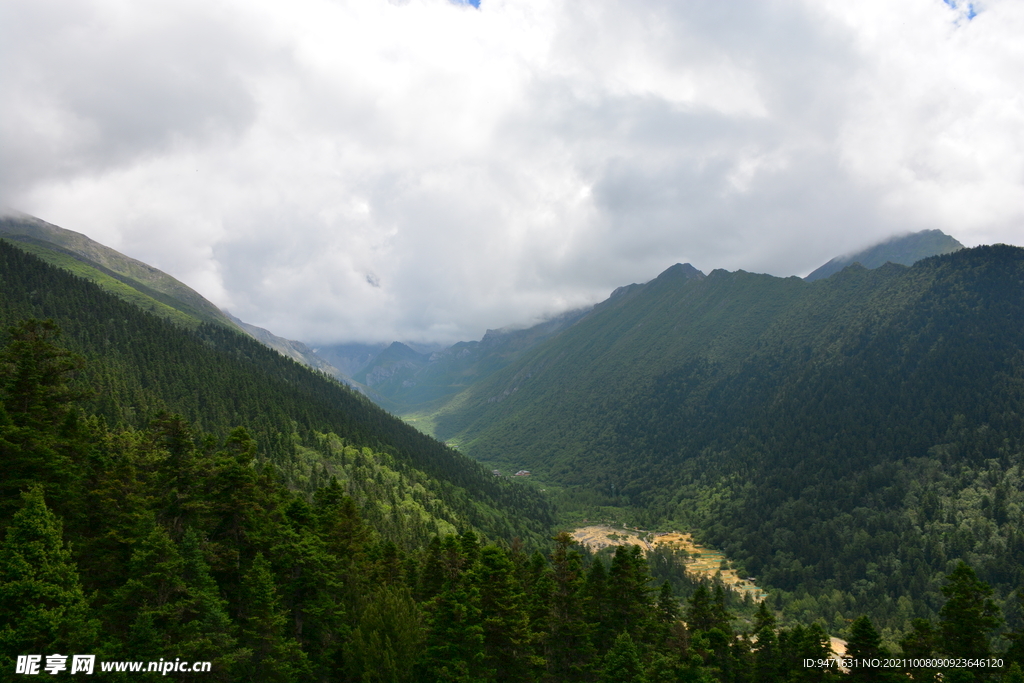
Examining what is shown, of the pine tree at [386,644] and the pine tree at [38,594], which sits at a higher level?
the pine tree at [38,594]

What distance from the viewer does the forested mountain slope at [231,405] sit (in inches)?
4616

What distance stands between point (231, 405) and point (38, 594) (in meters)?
134

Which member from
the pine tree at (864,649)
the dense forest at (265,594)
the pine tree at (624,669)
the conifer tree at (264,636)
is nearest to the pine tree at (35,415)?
the dense forest at (265,594)

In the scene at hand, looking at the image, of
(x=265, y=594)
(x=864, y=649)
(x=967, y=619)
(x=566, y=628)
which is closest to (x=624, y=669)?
(x=566, y=628)

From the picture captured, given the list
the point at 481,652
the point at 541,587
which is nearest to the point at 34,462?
the point at 481,652

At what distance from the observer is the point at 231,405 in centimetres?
14412

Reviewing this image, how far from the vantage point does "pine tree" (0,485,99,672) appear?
23547 mm

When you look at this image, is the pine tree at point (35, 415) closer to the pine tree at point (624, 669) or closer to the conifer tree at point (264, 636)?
the conifer tree at point (264, 636)

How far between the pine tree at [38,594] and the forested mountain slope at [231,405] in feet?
248

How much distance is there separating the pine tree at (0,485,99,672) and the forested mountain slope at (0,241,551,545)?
7568 cm

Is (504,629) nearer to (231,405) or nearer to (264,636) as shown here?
(264,636)

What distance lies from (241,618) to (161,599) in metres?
7.26

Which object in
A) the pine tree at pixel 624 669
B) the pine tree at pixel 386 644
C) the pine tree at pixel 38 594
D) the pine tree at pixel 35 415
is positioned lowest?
the pine tree at pixel 624 669

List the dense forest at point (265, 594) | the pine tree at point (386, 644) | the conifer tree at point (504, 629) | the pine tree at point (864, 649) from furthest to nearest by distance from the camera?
1. the pine tree at point (864, 649)
2. the conifer tree at point (504, 629)
3. the pine tree at point (386, 644)
4. the dense forest at point (265, 594)
